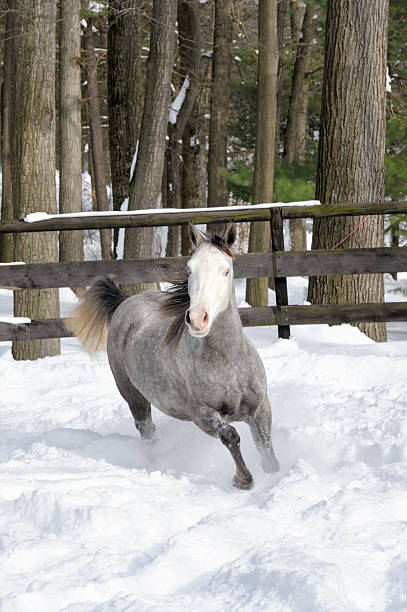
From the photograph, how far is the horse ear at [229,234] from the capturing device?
3.50m

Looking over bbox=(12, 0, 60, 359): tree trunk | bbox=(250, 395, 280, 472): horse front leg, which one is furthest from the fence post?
bbox=(250, 395, 280, 472): horse front leg

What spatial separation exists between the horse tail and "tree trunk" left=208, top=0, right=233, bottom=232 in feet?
30.5

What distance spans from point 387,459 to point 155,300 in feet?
6.50

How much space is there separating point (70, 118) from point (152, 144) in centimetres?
392

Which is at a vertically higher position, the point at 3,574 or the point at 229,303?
the point at 229,303

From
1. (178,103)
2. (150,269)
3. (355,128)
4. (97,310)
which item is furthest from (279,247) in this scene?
(178,103)

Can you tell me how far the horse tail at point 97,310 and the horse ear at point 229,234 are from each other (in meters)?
1.74

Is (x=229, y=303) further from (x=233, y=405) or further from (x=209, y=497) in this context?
(x=209, y=497)

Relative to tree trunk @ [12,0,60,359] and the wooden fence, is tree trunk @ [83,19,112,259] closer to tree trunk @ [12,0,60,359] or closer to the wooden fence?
tree trunk @ [12,0,60,359]

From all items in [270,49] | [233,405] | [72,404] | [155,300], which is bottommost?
[72,404]

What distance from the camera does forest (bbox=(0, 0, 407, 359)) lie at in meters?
6.99

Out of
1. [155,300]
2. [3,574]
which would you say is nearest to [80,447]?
[155,300]

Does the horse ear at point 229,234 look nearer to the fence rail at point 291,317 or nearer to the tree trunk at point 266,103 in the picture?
the fence rail at point 291,317

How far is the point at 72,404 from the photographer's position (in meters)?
5.62
